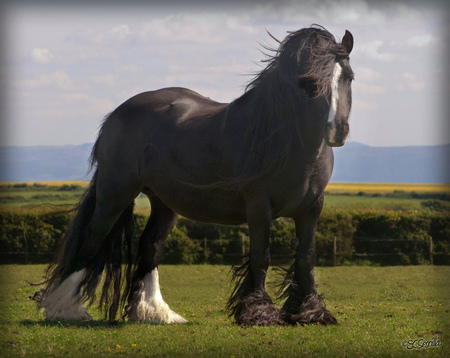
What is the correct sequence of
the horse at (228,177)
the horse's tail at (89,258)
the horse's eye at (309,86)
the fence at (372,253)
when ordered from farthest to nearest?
the fence at (372,253), the horse's tail at (89,258), the horse at (228,177), the horse's eye at (309,86)

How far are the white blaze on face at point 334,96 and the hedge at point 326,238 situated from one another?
1387 cm

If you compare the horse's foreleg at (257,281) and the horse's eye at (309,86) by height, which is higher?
the horse's eye at (309,86)

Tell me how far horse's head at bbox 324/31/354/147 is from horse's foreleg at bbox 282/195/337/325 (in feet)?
3.89

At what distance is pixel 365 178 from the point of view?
60188 mm

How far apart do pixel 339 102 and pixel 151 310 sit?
161 inches

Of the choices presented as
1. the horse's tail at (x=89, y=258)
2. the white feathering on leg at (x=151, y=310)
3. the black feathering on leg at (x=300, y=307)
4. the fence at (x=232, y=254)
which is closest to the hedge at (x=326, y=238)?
the fence at (x=232, y=254)

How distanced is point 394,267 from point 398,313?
11002 mm

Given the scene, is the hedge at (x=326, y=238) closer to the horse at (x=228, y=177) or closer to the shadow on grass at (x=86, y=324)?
the horse at (x=228, y=177)

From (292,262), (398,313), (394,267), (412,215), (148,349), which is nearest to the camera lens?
(148,349)

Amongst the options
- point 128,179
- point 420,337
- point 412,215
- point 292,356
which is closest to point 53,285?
point 128,179

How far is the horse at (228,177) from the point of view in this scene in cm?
685

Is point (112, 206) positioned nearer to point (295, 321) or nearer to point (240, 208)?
point (240, 208)

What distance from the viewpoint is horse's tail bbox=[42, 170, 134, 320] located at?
27.1ft

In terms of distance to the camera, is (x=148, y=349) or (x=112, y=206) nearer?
(x=148, y=349)
